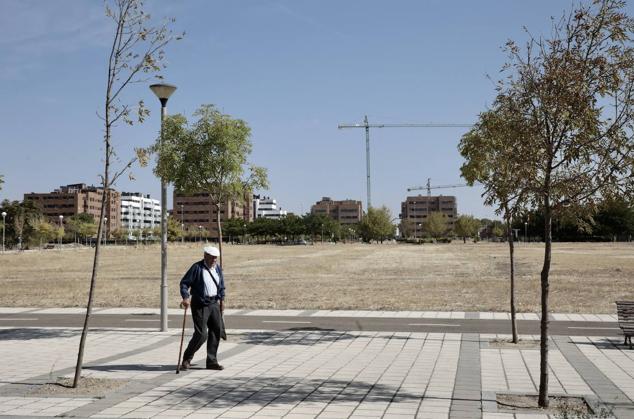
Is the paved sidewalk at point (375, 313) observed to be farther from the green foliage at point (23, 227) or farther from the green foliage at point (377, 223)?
the green foliage at point (377, 223)

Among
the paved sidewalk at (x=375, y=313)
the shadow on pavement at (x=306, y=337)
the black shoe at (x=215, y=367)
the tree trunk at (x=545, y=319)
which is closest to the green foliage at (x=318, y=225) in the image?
the paved sidewalk at (x=375, y=313)

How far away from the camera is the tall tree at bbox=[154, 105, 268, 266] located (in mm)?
13812

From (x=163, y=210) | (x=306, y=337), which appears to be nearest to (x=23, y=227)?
(x=163, y=210)

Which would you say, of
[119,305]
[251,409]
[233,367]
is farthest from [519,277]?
[251,409]

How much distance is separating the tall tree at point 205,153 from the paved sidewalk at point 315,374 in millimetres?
3193

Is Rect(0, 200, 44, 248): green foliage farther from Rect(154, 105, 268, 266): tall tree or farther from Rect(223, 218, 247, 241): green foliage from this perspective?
Rect(154, 105, 268, 266): tall tree

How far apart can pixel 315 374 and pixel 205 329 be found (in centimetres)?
169

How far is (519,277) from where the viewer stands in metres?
32.2

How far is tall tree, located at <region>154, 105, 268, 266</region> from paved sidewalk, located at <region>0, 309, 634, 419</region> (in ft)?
10.5

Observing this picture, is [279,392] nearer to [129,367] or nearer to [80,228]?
[129,367]

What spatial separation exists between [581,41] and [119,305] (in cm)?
1602

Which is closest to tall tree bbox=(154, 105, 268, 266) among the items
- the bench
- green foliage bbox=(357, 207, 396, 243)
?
the bench

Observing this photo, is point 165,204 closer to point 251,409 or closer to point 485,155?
point 485,155

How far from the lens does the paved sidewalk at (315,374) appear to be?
287 inches
